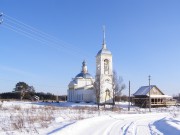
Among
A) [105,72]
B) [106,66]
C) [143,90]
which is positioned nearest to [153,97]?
[143,90]

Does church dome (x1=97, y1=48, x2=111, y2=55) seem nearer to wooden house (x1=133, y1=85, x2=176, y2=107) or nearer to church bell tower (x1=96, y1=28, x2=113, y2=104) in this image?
church bell tower (x1=96, y1=28, x2=113, y2=104)

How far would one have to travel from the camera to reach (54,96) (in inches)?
5007

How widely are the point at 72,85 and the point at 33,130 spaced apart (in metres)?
74.7

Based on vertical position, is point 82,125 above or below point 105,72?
below

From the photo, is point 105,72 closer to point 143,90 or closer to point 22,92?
point 143,90

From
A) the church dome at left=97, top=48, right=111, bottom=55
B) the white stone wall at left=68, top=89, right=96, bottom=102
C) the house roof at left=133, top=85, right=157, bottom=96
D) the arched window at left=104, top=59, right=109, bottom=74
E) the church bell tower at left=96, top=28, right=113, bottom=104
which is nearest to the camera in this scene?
the house roof at left=133, top=85, right=157, bottom=96

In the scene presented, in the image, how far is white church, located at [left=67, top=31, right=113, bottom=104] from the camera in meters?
70.1

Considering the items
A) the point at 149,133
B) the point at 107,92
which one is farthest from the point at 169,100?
the point at 149,133

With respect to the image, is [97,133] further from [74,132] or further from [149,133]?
[149,133]

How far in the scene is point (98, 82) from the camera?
63406mm

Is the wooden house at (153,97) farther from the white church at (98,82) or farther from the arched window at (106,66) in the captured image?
the arched window at (106,66)

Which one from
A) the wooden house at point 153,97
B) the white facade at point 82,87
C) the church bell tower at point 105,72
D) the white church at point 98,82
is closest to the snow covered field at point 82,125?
the wooden house at point 153,97

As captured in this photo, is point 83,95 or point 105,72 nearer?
point 105,72

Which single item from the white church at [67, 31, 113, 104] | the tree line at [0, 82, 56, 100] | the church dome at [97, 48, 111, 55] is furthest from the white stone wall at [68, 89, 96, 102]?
the tree line at [0, 82, 56, 100]
